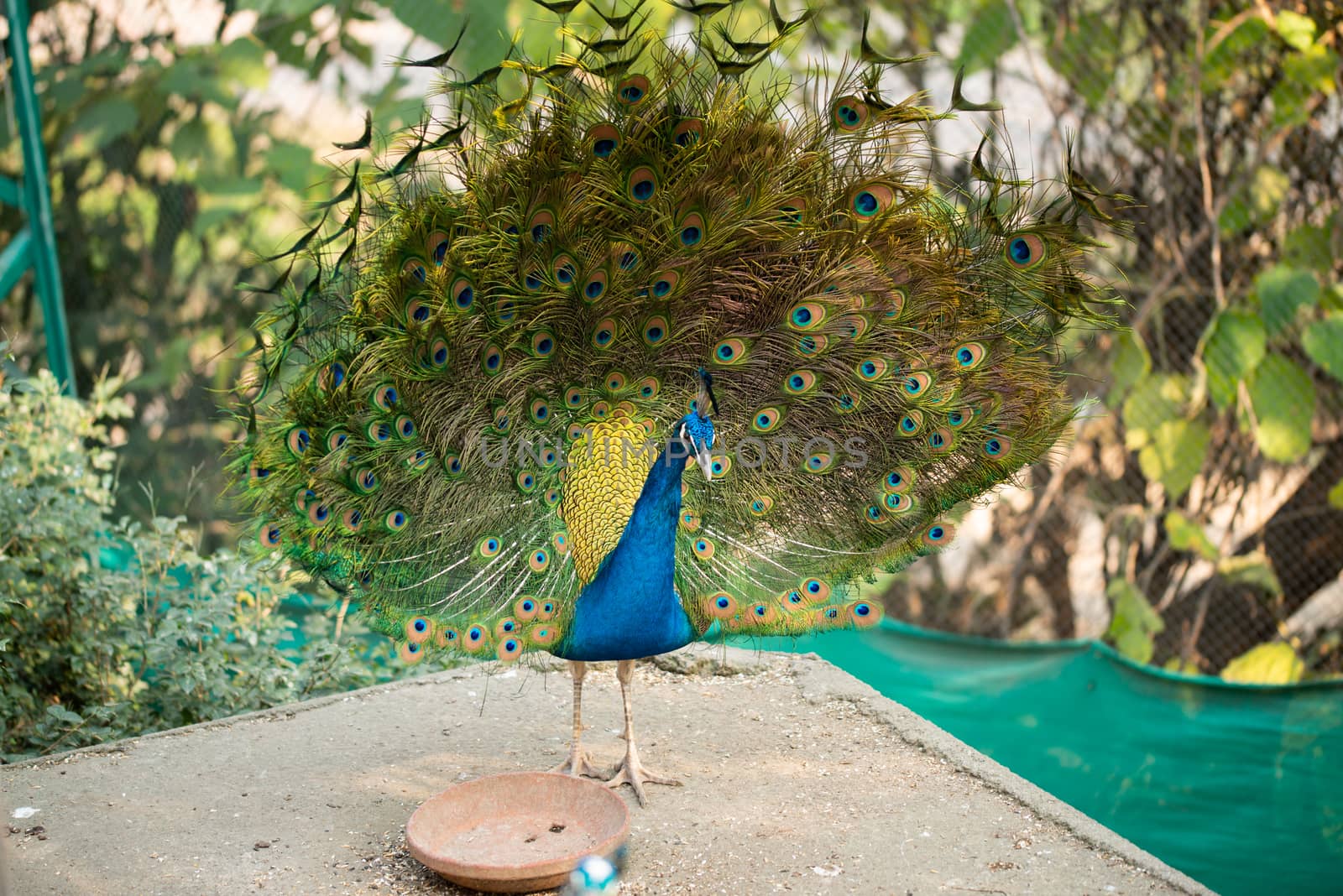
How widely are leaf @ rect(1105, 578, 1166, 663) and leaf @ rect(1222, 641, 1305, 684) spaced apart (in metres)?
0.39

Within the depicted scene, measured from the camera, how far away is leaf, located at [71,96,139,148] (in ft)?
20.1

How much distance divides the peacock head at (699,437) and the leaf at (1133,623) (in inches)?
130

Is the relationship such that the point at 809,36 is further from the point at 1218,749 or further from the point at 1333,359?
the point at 1218,749

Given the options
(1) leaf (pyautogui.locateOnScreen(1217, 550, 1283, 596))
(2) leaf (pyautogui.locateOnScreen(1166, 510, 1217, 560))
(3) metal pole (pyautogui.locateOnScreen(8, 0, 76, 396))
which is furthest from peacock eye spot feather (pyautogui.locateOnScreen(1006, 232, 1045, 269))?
(3) metal pole (pyautogui.locateOnScreen(8, 0, 76, 396))

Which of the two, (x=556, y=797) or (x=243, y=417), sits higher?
(x=243, y=417)

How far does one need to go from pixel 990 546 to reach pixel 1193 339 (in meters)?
1.46

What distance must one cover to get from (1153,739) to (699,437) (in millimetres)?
2707

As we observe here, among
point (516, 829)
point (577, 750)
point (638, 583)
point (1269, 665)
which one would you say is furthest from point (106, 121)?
point (1269, 665)

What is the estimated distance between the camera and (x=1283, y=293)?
16.5 ft

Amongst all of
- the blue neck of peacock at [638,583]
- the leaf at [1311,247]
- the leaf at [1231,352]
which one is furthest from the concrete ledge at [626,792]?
the leaf at [1311,247]

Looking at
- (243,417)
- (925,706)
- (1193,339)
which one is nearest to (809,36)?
(1193,339)

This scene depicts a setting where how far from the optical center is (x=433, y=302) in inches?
122

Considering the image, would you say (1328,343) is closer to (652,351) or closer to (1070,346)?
(1070,346)

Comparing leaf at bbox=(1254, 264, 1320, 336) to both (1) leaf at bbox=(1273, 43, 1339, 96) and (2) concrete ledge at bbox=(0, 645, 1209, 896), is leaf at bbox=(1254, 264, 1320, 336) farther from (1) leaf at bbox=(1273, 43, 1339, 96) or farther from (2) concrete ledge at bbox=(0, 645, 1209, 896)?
(2) concrete ledge at bbox=(0, 645, 1209, 896)
